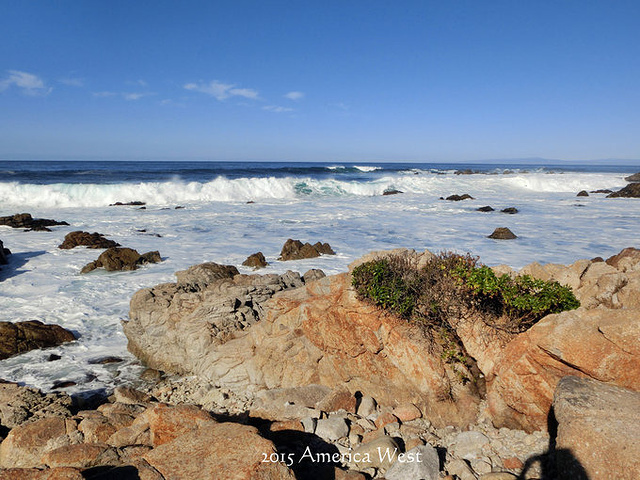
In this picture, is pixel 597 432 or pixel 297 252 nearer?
pixel 597 432

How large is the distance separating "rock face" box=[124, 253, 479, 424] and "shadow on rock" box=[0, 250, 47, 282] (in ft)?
29.2

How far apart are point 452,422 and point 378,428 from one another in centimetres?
109

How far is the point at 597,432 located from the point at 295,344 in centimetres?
490

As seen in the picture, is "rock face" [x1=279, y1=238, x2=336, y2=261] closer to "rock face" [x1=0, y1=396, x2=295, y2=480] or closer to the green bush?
the green bush

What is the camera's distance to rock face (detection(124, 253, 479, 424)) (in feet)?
20.7

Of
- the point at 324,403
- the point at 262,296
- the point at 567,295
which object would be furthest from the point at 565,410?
the point at 262,296

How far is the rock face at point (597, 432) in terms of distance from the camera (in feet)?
12.8

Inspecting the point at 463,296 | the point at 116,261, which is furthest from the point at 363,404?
the point at 116,261

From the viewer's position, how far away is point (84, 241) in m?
20.7

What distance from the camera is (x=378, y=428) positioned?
5.90m

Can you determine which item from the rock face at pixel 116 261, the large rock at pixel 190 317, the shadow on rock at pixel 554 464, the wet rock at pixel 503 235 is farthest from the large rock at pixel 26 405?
the wet rock at pixel 503 235

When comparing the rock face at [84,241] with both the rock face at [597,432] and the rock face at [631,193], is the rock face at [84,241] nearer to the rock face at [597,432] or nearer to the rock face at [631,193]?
the rock face at [597,432]

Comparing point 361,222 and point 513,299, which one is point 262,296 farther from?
point 361,222

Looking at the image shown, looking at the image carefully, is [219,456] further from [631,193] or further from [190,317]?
[631,193]
